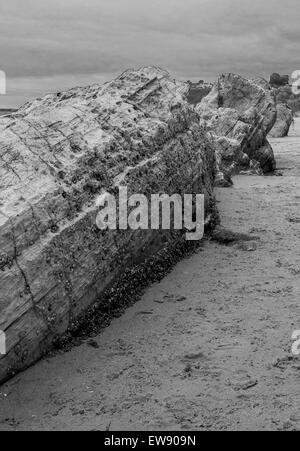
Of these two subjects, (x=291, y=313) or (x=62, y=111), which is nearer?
(x=291, y=313)

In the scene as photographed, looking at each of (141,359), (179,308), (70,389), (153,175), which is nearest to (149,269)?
(179,308)

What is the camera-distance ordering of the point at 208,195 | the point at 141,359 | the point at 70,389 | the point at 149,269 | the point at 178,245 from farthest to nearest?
the point at 208,195
the point at 178,245
the point at 149,269
the point at 141,359
the point at 70,389

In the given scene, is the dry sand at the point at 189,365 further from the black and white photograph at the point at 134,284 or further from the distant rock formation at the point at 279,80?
the distant rock formation at the point at 279,80

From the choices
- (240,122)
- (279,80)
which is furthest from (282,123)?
(279,80)

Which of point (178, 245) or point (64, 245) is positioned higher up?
point (64, 245)

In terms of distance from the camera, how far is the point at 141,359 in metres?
6.69

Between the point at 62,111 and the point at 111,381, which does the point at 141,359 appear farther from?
the point at 62,111

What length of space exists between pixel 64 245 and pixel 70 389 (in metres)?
1.78

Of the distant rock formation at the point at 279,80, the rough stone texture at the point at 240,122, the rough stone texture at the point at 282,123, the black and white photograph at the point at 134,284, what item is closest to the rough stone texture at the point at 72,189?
the black and white photograph at the point at 134,284

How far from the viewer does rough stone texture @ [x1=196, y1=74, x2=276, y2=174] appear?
18484 millimetres

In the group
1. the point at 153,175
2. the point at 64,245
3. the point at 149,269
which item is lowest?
the point at 149,269

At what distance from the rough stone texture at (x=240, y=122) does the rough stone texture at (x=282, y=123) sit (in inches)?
358

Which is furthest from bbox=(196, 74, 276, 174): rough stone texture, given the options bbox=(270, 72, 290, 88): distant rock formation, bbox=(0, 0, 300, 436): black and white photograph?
bbox=(270, 72, 290, 88): distant rock formation

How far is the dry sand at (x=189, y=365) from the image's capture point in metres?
5.66
